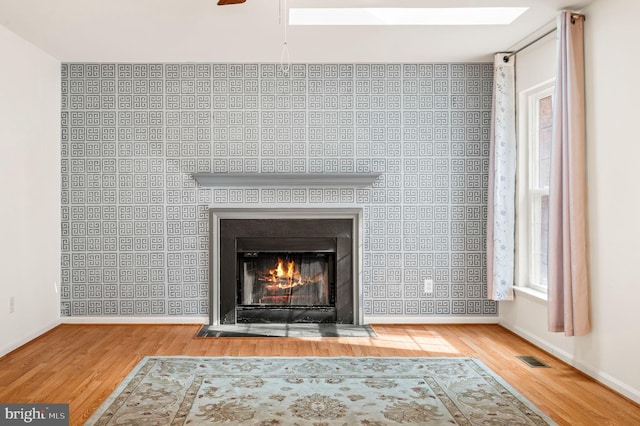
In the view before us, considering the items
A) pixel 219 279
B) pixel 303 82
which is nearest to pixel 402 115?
pixel 303 82

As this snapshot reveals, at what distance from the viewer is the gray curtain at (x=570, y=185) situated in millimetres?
3525

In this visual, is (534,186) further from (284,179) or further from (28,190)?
(28,190)

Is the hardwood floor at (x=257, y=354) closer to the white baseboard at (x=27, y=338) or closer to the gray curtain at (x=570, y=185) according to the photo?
the white baseboard at (x=27, y=338)

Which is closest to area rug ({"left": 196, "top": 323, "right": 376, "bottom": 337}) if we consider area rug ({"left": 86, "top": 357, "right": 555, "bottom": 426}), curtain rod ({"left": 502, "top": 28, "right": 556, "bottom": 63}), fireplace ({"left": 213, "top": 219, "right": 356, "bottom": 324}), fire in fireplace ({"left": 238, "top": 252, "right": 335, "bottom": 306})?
fireplace ({"left": 213, "top": 219, "right": 356, "bottom": 324})

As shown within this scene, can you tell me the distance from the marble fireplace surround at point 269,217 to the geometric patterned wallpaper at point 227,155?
0.23 ft

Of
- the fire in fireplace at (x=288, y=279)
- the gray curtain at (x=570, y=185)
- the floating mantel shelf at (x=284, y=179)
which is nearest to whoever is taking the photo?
the gray curtain at (x=570, y=185)

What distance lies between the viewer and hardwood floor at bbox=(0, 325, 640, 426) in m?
3.09

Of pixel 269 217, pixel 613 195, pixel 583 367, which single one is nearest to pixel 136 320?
pixel 269 217

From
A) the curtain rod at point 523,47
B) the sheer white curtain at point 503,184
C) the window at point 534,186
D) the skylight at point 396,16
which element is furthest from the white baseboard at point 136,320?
the curtain rod at point 523,47

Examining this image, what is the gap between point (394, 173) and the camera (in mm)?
5062

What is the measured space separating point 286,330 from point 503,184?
2233mm

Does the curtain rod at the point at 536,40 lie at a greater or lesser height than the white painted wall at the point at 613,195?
greater

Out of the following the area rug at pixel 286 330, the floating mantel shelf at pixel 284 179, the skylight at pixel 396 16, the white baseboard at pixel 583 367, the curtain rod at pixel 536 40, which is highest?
the skylight at pixel 396 16

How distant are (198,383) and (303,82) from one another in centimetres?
283
